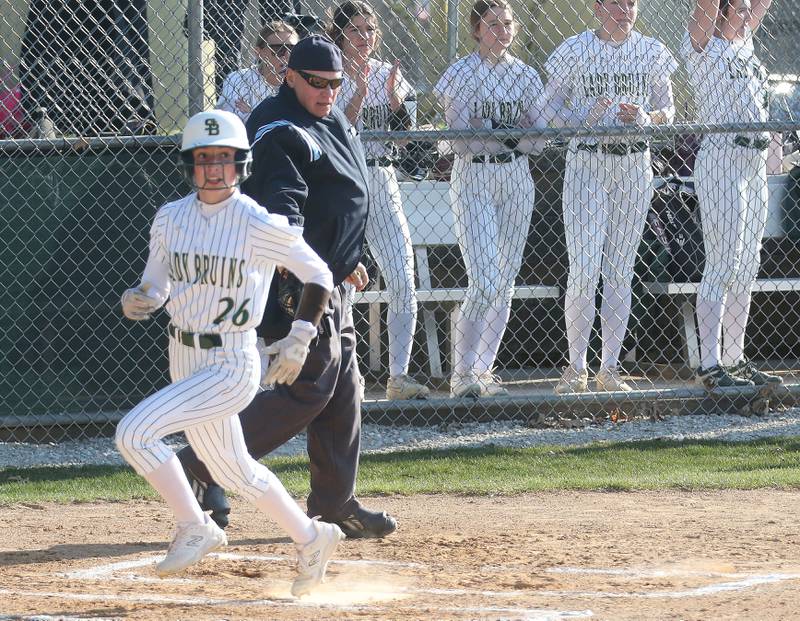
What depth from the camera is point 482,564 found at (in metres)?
4.47

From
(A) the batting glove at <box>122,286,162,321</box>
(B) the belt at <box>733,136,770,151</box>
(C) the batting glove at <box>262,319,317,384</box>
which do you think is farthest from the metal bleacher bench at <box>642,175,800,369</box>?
(A) the batting glove at <box>122,286,162,321</box>

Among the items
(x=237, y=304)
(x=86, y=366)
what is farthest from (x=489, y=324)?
(x=237, y=304)

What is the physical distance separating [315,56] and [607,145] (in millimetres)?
2978

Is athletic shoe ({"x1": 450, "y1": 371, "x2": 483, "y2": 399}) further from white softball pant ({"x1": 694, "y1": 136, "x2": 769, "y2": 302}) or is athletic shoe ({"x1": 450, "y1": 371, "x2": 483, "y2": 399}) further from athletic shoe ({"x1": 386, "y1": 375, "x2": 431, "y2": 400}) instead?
white softball pant ({"x1": 694, "y1": 136, "x2": 769, "y2": 302})

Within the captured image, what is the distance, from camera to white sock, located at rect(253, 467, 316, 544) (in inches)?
153

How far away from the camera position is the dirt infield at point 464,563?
151 inches

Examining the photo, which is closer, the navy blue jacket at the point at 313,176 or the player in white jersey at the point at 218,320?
the player in white jersey at the point at 218,320

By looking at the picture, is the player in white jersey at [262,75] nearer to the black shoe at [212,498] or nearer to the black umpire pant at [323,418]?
the black umpire pant at [323,418]

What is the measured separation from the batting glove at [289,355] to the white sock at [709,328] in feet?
13.1

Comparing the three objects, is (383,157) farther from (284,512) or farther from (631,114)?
(284,512)

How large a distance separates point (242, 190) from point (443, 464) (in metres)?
2.29

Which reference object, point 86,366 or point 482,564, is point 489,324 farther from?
point 482,564

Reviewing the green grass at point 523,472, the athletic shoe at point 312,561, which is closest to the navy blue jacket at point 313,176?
the athletic shoe at point 312,561

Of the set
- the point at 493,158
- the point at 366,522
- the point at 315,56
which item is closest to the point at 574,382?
the point at 493,158
